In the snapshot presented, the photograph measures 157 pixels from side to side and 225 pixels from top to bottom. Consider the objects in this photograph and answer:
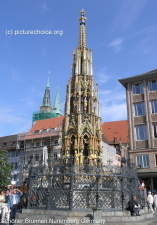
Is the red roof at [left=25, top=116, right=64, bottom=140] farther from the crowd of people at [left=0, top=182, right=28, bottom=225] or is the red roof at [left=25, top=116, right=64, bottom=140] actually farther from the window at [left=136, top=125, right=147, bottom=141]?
the crowd of people at [left=0, top=182, right=28, bottom=225]

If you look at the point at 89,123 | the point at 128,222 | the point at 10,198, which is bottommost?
the point at 128,222

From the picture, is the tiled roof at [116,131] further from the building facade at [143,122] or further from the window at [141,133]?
the window at [141,133]

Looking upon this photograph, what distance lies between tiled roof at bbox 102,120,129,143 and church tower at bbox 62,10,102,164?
28907 mm

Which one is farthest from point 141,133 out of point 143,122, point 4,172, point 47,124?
point 47,124

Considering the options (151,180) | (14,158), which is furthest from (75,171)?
(14,158)

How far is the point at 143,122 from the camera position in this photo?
84.2ft

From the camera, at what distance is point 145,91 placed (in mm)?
26641

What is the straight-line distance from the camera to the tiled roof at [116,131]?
49188 millimetres

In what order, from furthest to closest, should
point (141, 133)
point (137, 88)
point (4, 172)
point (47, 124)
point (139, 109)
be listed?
point (47, 124) < point (4, 172) < point (137, 88) < point (139, 109) < point (141, 133)

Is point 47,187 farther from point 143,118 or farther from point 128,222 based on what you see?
point 143,118

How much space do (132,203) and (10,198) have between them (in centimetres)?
496

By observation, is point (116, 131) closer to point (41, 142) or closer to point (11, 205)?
point (41, 142)

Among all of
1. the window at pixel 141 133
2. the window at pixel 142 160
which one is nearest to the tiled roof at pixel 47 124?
the window at pixel 141 133

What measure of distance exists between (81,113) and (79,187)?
910cm
